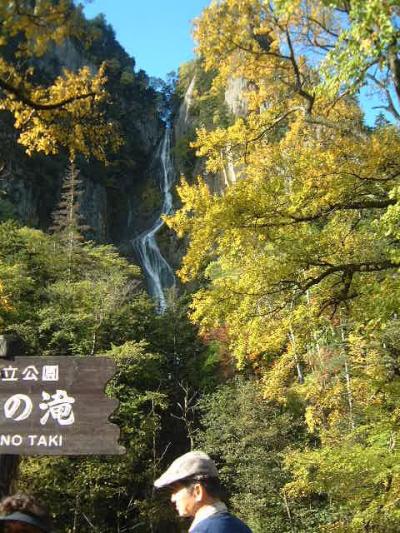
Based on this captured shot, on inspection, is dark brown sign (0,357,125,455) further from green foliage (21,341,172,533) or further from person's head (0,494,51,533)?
green foliage (21,341,172,533)

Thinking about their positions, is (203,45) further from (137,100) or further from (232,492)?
(137,100)

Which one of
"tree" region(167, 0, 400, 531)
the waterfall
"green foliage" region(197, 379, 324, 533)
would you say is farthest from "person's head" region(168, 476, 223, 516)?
the waterfall

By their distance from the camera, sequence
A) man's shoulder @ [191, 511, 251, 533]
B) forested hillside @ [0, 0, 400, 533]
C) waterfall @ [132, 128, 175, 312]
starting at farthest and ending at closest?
waterfall @ [132, 128, 175, 312]
forested hillside @ [0, 0, 400, 533]
man's shoulder @ [191, 511, 251, 533]

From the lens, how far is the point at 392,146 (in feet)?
16.1

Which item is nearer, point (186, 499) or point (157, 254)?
point (186, 499)

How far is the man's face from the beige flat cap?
4 centimetres

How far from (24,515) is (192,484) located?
601 millimetres

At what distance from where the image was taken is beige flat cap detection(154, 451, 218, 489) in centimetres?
181

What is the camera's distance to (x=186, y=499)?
1.81 m

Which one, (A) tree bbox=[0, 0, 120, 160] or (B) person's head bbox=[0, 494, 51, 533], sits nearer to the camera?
(B) person's head bbox=[0, 494, 51, 533]

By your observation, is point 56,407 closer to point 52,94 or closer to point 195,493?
point 195,493

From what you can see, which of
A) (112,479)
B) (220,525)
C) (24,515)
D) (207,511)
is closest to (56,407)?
(24,515)

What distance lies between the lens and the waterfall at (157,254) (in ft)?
103

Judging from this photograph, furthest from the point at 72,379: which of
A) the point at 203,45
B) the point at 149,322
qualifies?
the point at 149,322
